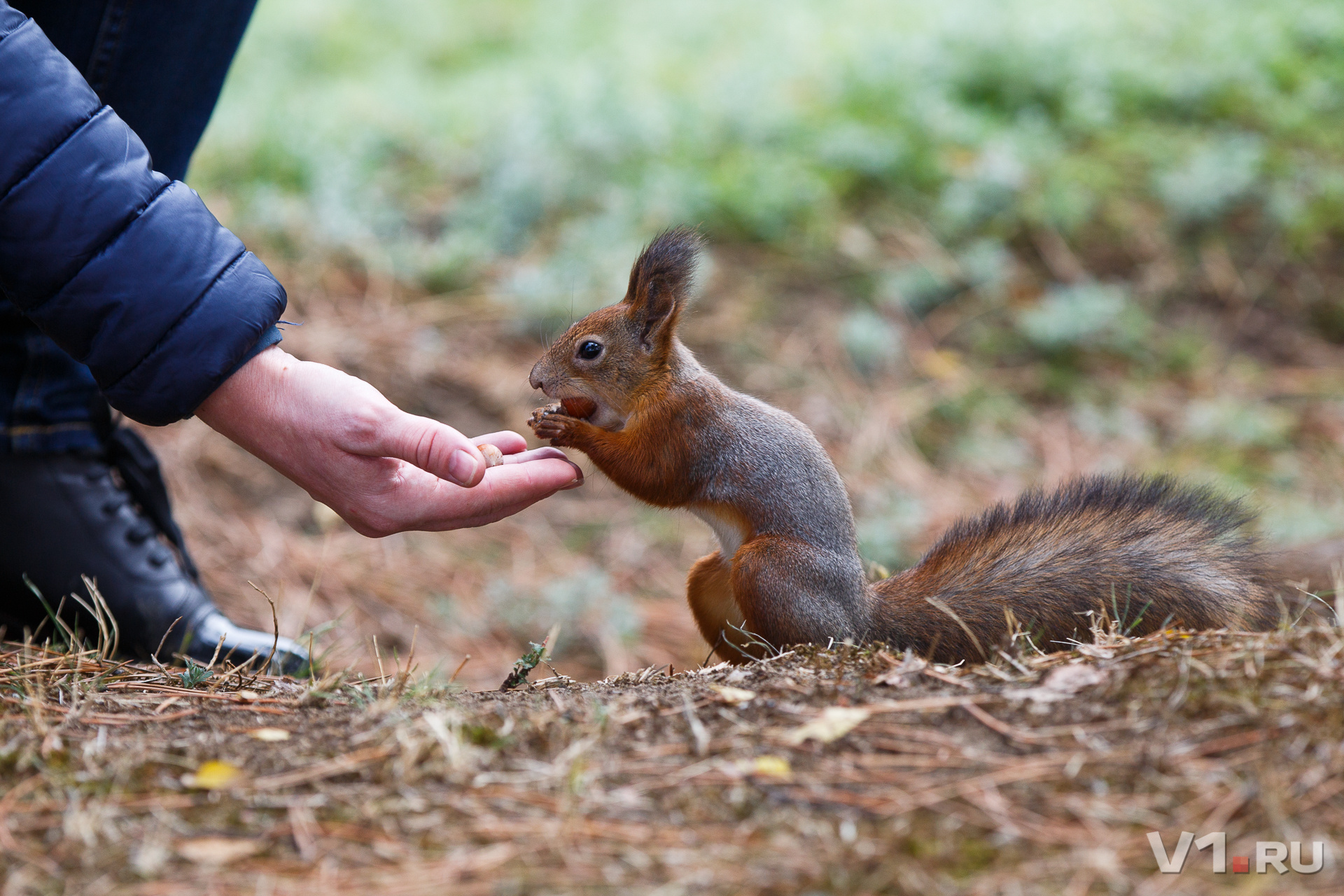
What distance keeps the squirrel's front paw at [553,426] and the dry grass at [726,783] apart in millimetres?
823

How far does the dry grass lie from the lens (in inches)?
46.3

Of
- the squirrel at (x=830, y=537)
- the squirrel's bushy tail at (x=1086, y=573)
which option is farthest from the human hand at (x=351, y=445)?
the squirrel's bushy tail at (x=1086, y=573)

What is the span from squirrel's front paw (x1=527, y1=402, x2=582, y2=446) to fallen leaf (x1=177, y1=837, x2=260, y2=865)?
4.21 feet

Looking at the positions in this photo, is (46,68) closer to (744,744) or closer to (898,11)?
(744,744)

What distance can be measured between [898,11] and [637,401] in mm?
5670

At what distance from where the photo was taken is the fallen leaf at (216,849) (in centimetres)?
120

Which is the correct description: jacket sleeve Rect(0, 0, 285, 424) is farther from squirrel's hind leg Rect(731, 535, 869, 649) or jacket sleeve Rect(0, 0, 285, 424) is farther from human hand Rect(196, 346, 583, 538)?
squirrel's hind leg Rect(731, 535, 869, 649)

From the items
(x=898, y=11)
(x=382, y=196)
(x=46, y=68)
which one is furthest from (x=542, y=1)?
(x=46, y=68)

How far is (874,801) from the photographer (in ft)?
4.27

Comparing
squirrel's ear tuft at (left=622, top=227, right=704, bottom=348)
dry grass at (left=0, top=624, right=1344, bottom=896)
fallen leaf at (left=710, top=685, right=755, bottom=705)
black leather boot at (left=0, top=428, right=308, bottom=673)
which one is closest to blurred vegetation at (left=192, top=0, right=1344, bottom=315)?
squirrel's ear tuft at (left=622, top=227, right=704, bottom=348)

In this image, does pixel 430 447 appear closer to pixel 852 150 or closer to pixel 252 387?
pixel 252 387

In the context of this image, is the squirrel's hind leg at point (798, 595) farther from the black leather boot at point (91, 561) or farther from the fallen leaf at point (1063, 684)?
the black leather boot at point (91, 561)

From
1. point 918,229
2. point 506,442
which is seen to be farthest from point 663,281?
point 918,229

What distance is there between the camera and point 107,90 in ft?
8.10
